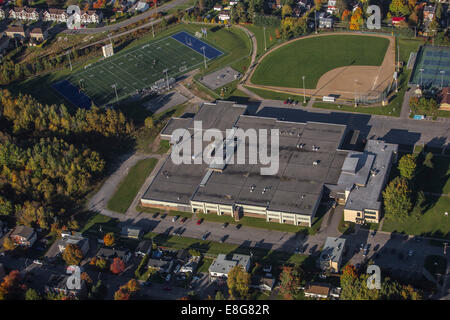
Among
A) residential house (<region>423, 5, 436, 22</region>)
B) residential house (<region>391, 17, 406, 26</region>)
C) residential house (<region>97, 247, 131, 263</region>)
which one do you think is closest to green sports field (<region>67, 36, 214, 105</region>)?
residential house (<region>97, 247, 131, 263</region>)

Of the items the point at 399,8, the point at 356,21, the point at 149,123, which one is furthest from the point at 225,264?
the point at 399,8

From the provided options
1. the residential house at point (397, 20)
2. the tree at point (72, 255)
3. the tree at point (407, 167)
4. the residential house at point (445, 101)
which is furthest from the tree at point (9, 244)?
the residential house at point (397, 20)

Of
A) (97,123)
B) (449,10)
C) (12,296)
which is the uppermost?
(449,10)

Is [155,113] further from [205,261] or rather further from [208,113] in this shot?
[205,261]

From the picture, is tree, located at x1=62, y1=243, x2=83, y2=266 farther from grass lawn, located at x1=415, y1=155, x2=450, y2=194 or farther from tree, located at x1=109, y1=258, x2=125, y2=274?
grass lawn, located at x1=415, y1=155, x2=450, y2=194

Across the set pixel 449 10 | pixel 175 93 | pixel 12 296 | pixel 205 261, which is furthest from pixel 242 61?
pixel 12 296

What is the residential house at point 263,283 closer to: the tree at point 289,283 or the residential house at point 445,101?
the tree at point 289,283
